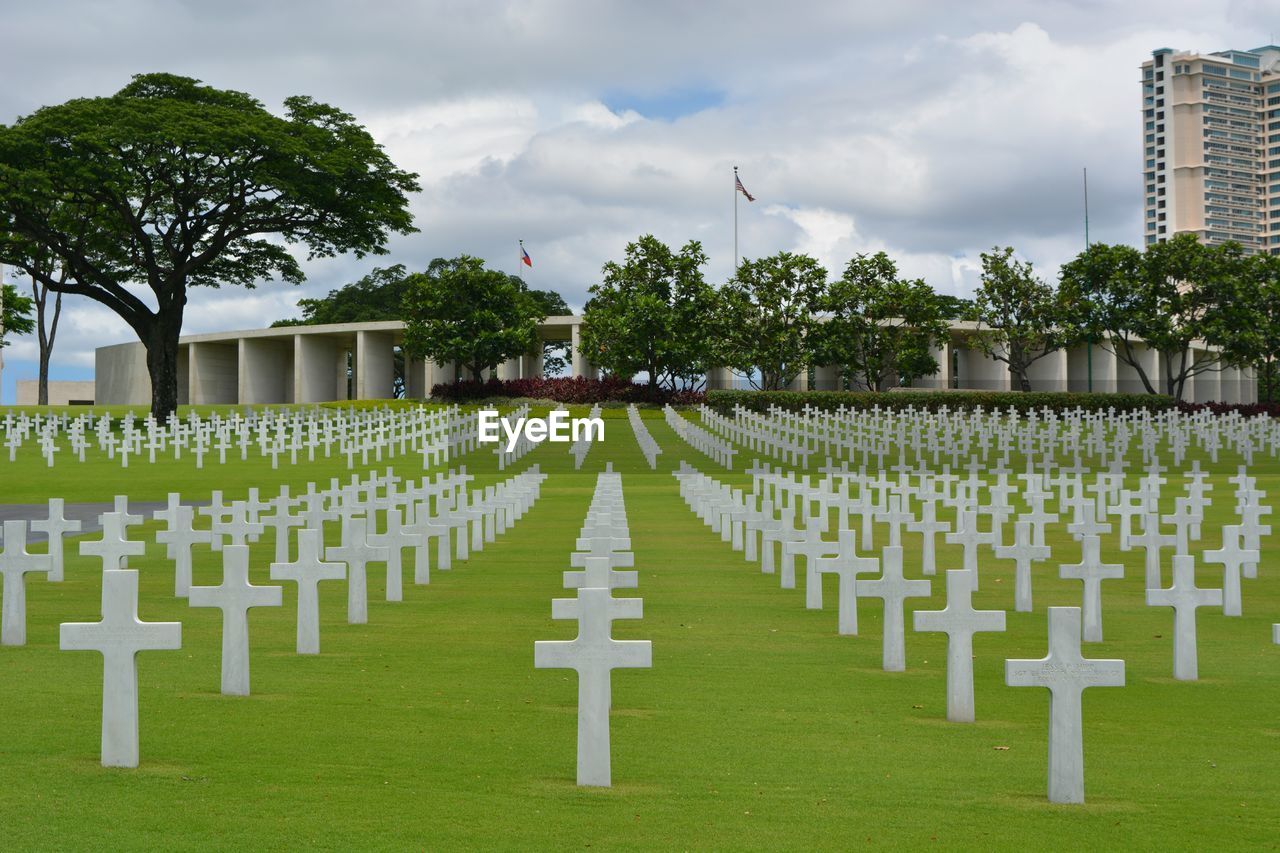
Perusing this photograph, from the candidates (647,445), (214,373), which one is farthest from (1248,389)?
(647,445)

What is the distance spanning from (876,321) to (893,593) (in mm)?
69439

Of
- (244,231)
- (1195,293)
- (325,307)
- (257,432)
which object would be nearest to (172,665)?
(257,432)

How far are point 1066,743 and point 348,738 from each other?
11.0 ft

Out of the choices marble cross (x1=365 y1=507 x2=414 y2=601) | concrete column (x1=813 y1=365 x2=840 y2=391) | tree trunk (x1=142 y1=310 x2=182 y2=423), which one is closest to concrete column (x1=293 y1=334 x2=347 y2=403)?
concrete column (x1=813 y1=365 x2=840 y2=391)

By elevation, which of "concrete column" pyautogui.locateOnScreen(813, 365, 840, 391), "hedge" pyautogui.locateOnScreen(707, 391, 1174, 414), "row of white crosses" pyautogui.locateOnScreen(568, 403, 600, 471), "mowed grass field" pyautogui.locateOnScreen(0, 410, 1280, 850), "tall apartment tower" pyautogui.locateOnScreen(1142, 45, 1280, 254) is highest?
"tall apartment tower" pyautogui.locateOnScreen(1142, 45, 1280, 254)

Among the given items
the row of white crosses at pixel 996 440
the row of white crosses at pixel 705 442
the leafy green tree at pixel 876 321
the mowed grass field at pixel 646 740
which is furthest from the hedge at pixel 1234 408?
the mowed grass field at pixel 646 740

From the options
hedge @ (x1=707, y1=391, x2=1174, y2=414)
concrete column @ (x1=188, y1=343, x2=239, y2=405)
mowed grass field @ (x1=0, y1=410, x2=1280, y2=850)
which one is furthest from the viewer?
concrete column @ (x1=188, y1=343, x2=239, y2=405)

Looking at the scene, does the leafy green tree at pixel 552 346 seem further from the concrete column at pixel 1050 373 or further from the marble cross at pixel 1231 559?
the marble cross at pixel 1231 559

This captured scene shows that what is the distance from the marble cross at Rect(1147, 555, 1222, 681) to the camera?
8000 mm

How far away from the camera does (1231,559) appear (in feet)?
34.5

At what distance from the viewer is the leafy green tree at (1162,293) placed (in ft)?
235

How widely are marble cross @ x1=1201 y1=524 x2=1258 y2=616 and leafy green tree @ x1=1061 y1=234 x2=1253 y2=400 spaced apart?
2495 inches

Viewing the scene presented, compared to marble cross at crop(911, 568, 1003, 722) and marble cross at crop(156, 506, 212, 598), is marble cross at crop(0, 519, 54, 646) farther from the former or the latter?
marble cross at crop(911, 568, 1003, 722)

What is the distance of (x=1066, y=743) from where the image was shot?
18.1ft
